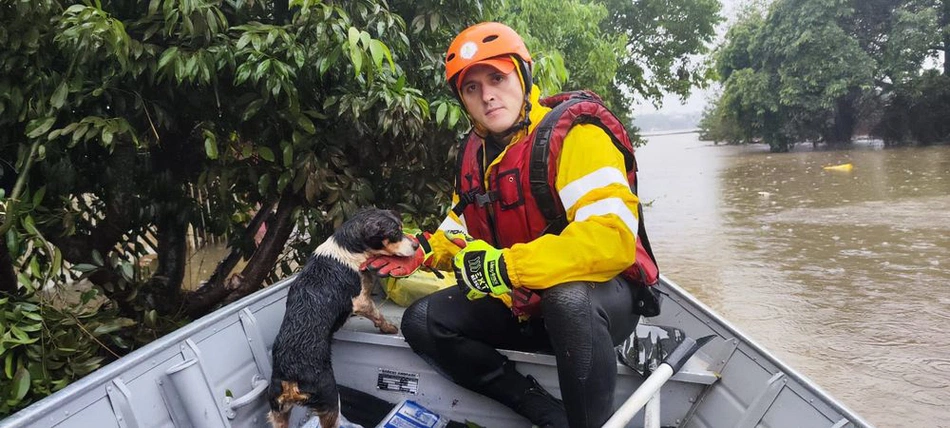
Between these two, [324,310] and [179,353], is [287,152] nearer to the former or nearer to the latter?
[324,310]

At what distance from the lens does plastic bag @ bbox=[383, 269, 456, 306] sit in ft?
11.5

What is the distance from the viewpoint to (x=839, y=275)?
7426 millimetres

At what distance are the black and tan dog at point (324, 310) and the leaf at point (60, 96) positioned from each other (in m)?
1.38

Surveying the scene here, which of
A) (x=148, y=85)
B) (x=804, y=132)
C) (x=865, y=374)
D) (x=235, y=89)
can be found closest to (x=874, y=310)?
(x=865, y=374)

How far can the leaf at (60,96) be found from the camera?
2752 mm

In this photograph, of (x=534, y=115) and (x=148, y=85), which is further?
(x=148, y=85)

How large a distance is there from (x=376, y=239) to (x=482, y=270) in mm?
744

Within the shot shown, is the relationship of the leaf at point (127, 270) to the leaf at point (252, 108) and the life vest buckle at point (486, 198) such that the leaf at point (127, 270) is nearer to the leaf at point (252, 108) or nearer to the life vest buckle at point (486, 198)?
the leaf at point (252, 108)

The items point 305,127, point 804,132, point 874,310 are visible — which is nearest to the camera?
point 305,127

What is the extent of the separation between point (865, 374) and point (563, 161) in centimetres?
395

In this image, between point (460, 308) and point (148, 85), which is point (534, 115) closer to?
point (460, 308)

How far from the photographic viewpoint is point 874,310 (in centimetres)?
608

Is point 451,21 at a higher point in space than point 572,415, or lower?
higher

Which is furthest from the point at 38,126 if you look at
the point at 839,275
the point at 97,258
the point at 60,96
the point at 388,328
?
the point at 839,275
